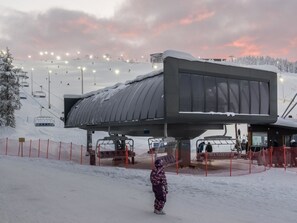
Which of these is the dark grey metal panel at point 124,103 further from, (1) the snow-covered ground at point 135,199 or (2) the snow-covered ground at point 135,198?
(1) the snow-covered ground at point 135,199

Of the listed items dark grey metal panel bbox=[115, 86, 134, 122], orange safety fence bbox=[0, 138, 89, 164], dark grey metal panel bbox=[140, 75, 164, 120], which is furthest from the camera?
orange safety fence bbox=[0, 138, 89, 164]

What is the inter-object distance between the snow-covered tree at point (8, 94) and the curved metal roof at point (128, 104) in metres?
16.7

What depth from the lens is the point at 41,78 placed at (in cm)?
12712

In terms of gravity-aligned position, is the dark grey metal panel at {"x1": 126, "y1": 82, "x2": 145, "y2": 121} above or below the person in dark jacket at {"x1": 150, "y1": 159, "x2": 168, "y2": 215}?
above

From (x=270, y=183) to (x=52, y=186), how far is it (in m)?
9.61

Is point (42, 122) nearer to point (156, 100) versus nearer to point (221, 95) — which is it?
point (156, 100)

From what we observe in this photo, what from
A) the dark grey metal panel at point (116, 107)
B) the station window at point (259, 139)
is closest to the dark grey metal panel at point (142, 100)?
the dark grey metal panel at point (116, 107)

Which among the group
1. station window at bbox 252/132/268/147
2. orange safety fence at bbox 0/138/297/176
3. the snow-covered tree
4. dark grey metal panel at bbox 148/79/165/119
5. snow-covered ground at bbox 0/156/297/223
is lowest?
snow-covered ground at bbox 0/156/297/223

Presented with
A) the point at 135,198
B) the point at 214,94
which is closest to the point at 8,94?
the point at 214,94

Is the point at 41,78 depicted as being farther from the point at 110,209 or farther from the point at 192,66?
the point at 110,209

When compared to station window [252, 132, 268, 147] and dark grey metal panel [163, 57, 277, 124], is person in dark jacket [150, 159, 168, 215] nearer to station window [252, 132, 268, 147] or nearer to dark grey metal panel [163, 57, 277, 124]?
dark grey metal panel [163, 57, 277, 124]

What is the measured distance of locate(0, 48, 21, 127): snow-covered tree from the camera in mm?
53969

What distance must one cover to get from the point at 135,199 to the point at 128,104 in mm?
16481

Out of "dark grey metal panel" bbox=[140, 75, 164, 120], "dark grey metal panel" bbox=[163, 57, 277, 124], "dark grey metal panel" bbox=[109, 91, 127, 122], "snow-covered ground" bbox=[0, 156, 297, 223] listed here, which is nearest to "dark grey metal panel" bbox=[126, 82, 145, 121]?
"dark grey metal panel" bbox=[140, 75, 164, 120]
